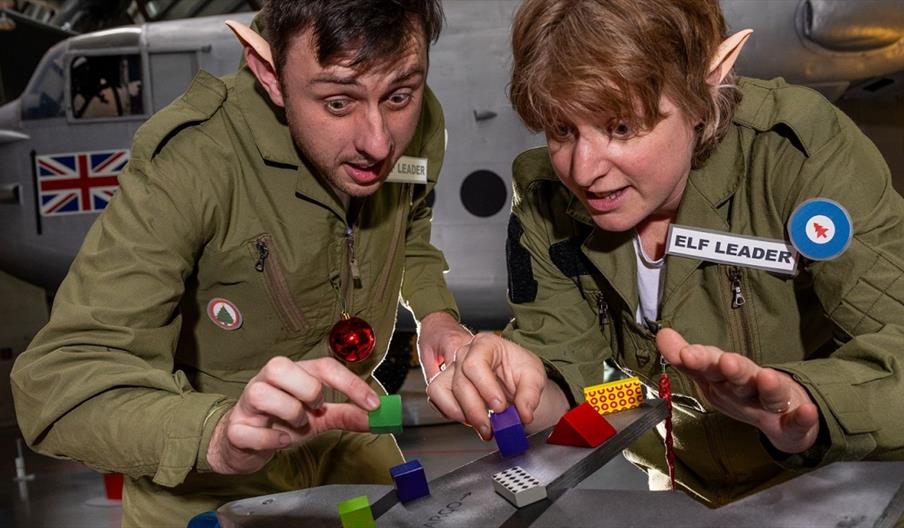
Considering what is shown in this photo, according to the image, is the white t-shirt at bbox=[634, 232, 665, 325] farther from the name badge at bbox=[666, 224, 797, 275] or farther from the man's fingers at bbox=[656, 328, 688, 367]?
the man's fingers at bbox=[656, 328, 688, 367]

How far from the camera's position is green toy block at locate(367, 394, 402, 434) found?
3.84 ft

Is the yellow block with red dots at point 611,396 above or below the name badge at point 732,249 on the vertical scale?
below

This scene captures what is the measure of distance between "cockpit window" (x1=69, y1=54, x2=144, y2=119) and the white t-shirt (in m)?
4.04

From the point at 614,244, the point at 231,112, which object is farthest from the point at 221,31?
the point at 614,244

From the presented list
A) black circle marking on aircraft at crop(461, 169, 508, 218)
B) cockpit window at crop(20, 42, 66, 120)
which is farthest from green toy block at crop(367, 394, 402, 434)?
cockpit window at crop(20, 42, 66, 120)

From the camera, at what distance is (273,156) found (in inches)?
68.0

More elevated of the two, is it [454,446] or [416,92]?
[416,92]

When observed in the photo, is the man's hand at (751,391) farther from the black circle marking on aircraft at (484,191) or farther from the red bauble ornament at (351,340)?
the black circle marking on aircraft at (484,191)

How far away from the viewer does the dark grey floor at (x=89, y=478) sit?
3.96 meters

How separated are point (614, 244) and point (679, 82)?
37 centimetres

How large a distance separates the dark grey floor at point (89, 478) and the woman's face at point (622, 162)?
229cm

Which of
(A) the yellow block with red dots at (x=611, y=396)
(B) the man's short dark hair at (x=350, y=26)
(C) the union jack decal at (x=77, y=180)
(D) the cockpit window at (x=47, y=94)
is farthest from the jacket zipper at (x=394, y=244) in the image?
(D) the cockpit window at (x=47, y=94)

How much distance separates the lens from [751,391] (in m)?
1.14

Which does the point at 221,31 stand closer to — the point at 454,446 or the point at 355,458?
the point at 454,446
